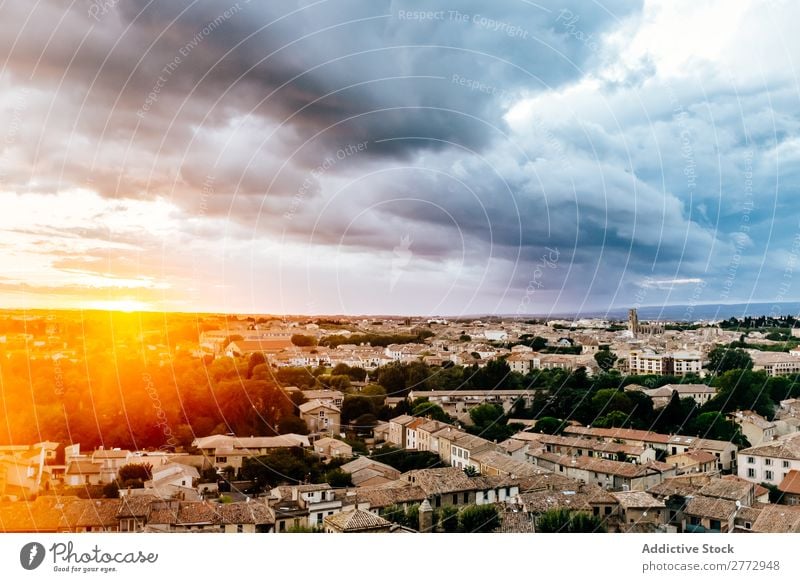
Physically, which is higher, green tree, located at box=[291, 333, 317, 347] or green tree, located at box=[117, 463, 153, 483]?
green tree, located at box=[291, 333, 317, 347]

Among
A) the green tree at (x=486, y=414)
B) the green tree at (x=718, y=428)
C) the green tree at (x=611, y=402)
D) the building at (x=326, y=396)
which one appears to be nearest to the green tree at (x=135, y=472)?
the building at (x=326, y=396)

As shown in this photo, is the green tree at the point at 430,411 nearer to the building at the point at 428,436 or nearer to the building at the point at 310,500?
the building at the point at 428,436

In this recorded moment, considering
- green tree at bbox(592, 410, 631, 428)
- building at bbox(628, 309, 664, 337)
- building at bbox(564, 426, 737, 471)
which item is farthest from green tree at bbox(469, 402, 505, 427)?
building at bbox(628, 309, 664, 337)

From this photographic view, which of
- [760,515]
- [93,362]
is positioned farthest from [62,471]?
[760,515]

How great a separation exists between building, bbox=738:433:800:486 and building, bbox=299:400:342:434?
4.86m

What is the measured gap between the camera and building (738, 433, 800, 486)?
6.73 metres

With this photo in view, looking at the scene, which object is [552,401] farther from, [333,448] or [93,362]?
[93,362]

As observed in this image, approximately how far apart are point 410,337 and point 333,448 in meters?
2.79

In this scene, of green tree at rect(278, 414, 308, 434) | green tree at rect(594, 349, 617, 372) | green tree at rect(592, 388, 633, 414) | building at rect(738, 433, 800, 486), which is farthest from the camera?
green tree at rect(594, 349, 617, 372)
